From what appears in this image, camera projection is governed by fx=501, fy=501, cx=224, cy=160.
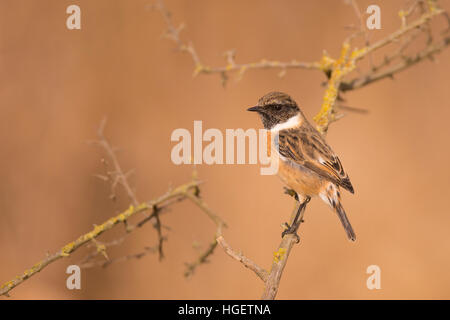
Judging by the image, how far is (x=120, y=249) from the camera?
6469mm

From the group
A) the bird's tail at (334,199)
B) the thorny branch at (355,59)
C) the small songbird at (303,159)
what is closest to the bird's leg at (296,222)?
the small songbird at (303,159)

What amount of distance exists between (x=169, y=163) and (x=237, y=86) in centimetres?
138

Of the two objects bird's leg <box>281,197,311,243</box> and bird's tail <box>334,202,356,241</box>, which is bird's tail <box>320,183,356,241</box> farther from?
bird's leg <box>281,197,311,243</box>

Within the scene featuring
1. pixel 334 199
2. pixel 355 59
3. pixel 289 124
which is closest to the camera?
pixel 355 59

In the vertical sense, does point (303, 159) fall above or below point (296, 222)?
above

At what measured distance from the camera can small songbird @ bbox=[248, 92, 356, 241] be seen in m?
4.73

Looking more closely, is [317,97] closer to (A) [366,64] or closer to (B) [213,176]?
(A) [366,64]

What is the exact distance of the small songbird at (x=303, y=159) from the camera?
4.73 metres

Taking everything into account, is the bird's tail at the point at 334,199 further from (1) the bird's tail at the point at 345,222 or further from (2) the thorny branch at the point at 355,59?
(2) the thorny branch at the point at 355,59

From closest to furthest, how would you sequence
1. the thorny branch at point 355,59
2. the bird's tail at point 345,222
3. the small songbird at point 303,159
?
the thorny branch at point 355,59 → the bird's tail at point 345,222 → the small songbird at point 303,159

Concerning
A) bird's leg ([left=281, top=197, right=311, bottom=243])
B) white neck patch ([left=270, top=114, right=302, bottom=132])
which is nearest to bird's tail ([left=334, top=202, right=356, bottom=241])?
bird's leg ([left=281, top=197, right=311, bottom=243])

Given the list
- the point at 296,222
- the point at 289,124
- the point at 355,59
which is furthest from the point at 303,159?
the point at 355,59

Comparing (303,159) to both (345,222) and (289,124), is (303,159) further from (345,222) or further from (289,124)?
(345,222)

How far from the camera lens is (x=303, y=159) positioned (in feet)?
15.9
